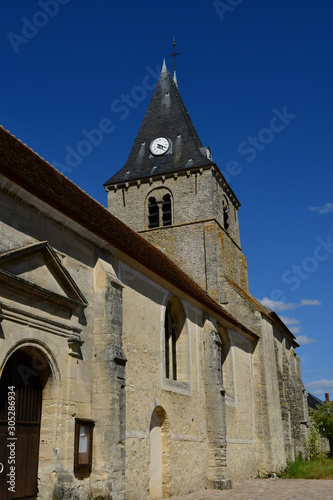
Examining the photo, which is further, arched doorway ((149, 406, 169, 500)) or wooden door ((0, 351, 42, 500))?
arched doorway ((149, 406, 169, 500))

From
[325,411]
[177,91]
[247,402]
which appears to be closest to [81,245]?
[247,402]

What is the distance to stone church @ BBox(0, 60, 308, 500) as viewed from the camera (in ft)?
24.2

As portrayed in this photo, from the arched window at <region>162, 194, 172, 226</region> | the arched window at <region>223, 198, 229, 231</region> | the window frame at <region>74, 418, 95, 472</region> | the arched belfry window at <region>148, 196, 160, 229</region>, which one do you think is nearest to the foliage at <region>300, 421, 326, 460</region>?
the arched window at <region>223, 198, 229, 231</region>

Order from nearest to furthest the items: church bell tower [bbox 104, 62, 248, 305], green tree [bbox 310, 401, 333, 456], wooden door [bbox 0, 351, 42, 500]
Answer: wooden door [bbox 0, 351, 42, 500] → church bell tower [bbox 104, 62, 248, 305] → green tree [bbox 310, 401, 333, 456]

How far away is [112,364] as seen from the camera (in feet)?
28.8

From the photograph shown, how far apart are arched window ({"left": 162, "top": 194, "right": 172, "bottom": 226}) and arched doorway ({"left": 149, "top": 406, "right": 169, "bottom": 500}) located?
11359 millimetres

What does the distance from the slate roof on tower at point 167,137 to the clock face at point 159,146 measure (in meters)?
0.18

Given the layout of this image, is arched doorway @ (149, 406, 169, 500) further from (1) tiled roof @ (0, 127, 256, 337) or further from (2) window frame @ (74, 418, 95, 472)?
(1) tiled roof @ (0, 127, 256, 337)

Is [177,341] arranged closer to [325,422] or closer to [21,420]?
[21,420]

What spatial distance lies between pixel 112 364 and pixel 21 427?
1985 mm

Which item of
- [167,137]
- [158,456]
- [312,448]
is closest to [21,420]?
[158,456]

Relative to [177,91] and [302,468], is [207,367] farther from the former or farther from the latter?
[177,91]

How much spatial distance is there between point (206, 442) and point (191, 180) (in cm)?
1150

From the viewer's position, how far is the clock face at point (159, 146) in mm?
23062
